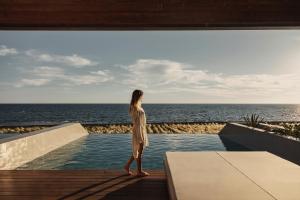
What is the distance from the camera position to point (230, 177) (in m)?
4.88

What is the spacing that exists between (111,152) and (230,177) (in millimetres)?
7450

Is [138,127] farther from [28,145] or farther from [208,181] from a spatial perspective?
[28,145]

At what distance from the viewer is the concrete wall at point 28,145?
888cm

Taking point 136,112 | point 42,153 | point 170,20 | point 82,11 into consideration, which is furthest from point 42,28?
point 42,153

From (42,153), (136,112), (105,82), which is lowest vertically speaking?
(42,153)

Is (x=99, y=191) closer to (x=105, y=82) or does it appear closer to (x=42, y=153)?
(x=42, y=153)

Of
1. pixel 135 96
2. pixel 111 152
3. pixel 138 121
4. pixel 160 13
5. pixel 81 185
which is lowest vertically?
pixel 111 152

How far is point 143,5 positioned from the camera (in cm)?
447

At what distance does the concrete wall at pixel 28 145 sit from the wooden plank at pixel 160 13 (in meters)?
5.28

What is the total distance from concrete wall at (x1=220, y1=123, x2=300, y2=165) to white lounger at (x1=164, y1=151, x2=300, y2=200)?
321 cm

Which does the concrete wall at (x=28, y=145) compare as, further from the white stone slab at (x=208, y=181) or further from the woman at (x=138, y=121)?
the white stone slab at (x=208, y=181)

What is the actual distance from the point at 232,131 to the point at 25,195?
12442 mm

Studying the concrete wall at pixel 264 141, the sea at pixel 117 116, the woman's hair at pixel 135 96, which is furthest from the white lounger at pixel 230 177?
the sea at pixel 117 116

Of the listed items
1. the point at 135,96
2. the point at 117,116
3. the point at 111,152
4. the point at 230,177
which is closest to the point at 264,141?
the point at 111,152
